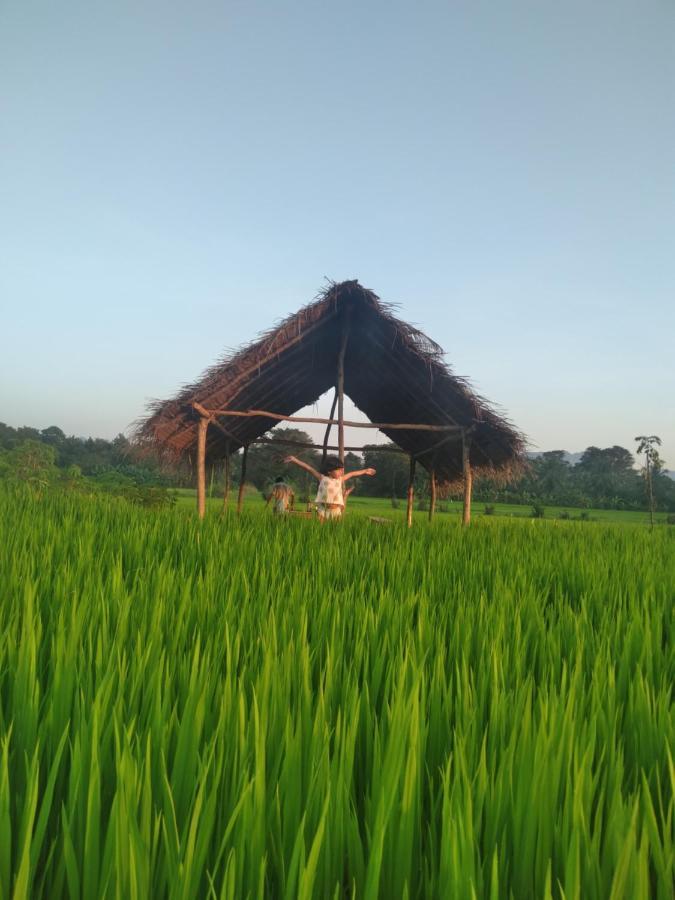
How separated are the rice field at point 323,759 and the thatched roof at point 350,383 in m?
5.19

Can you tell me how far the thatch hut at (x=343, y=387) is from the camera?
258 inches

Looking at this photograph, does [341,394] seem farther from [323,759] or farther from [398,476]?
[398,476]

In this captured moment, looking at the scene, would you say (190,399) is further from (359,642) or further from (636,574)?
(359,642)

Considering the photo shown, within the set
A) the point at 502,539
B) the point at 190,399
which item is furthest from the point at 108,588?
the point at 190,399

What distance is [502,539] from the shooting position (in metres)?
4.20

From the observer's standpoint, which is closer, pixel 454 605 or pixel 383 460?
pixel 454 605

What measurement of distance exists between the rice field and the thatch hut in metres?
5.19

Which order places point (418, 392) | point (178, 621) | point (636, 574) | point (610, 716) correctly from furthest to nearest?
point (418, 392), point (636, 574), point (178, 621), point (610, 716)

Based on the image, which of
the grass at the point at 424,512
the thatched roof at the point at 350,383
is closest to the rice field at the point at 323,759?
the thatched roof at the point at 350,383

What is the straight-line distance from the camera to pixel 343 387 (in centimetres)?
802

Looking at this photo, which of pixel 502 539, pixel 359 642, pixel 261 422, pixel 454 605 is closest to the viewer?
pixel 359 642

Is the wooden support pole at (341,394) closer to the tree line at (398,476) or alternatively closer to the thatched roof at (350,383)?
the thatched roof at (350,383)

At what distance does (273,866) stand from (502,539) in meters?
3.90

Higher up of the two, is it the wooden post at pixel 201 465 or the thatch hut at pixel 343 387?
the thatch hut at pixel 343 387
